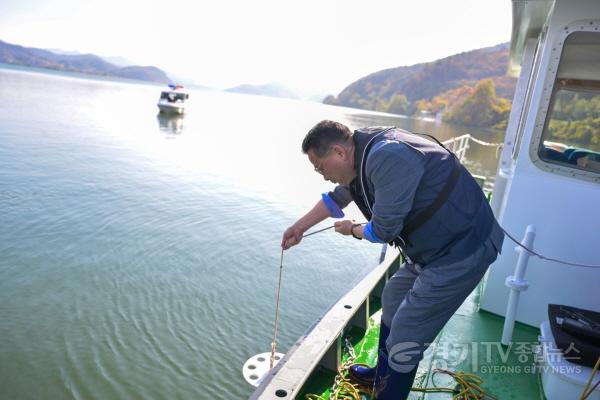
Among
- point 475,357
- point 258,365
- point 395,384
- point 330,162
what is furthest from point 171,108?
point 395,384

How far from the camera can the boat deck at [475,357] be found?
3.14 m

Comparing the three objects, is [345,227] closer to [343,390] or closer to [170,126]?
[343,390]

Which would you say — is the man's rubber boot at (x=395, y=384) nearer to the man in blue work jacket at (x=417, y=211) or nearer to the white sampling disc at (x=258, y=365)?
the man in blue work jacket at (x=417, y=211)

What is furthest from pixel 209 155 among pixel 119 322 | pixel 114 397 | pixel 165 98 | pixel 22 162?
pixel 165 98

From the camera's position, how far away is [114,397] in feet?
15.5

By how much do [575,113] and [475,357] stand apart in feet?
8.17

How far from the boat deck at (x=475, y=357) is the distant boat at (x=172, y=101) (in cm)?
3887

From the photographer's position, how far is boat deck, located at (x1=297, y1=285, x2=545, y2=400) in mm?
3145

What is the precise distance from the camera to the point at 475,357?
139 inches

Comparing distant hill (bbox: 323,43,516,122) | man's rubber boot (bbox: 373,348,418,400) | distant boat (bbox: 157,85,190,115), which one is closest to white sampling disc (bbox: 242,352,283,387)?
man's rubber boot (bbox: 373,348,418,400)

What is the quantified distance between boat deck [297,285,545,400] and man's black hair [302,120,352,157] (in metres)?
1.85

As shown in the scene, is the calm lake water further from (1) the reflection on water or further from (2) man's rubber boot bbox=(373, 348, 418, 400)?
(1) the reflection on water

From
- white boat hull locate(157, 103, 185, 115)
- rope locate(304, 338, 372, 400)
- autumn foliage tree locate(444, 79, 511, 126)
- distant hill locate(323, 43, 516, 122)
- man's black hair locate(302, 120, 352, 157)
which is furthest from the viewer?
distant hill locate(323, 43, 516, 122)

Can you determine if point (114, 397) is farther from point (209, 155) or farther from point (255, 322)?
point (209, 155)
